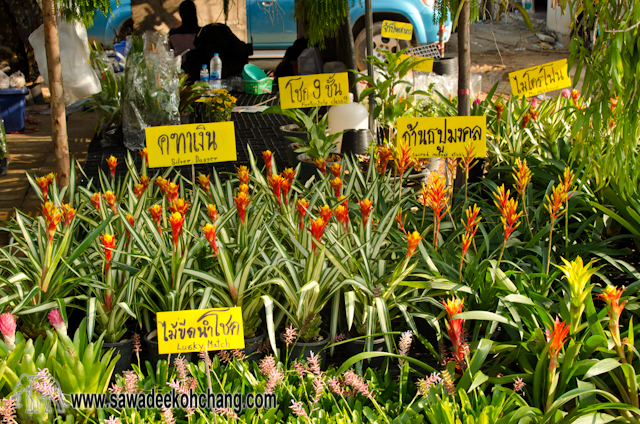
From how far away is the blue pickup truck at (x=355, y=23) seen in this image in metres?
7.20

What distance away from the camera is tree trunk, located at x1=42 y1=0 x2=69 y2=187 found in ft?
6.36

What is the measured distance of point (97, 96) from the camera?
3.79 m

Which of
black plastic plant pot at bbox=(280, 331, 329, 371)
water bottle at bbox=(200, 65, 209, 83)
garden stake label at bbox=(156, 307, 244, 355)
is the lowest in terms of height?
black plastic plant pot at bbox=(280, 331, 329, 371)

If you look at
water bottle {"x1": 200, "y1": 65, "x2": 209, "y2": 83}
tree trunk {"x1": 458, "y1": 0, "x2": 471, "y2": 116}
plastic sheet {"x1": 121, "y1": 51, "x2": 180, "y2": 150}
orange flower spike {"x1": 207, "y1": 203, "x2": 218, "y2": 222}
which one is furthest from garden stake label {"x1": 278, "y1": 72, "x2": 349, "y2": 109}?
water bottle {"x1": 200, "y1": 65, "x2": 209, "y2": 83}

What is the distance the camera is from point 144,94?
139 inches

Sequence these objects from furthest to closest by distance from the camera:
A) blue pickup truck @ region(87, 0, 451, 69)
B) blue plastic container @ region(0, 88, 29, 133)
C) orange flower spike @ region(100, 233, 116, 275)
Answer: blue pickup truck @ region(87, 0, 451, 69) < blue plastic container @ region(0, 88, 29, 133) < orange flower spike @ region(100, 233, 116, 275)

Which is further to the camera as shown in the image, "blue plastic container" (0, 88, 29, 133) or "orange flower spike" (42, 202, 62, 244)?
"blue plastic container" (0, 88, 29, 133)

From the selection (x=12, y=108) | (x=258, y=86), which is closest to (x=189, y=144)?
(x=258, y=86)

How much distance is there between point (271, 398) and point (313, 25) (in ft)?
7.56

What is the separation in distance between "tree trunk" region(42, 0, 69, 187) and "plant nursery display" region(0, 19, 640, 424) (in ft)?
0.87

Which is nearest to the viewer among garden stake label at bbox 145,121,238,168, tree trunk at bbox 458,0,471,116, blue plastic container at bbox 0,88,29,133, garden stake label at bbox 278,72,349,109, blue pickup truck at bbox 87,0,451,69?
garden stake label at bbox 145,121,238,168

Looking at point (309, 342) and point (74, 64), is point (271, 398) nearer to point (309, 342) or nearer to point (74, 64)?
point (309, 342)

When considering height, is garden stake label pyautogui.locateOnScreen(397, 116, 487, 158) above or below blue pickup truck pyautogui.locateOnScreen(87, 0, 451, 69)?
below

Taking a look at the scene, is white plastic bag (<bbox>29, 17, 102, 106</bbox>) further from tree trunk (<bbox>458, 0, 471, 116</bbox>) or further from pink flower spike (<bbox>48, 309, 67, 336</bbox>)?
pink flower spike (<bbox>48, 309, 67, 336</bbox>)
